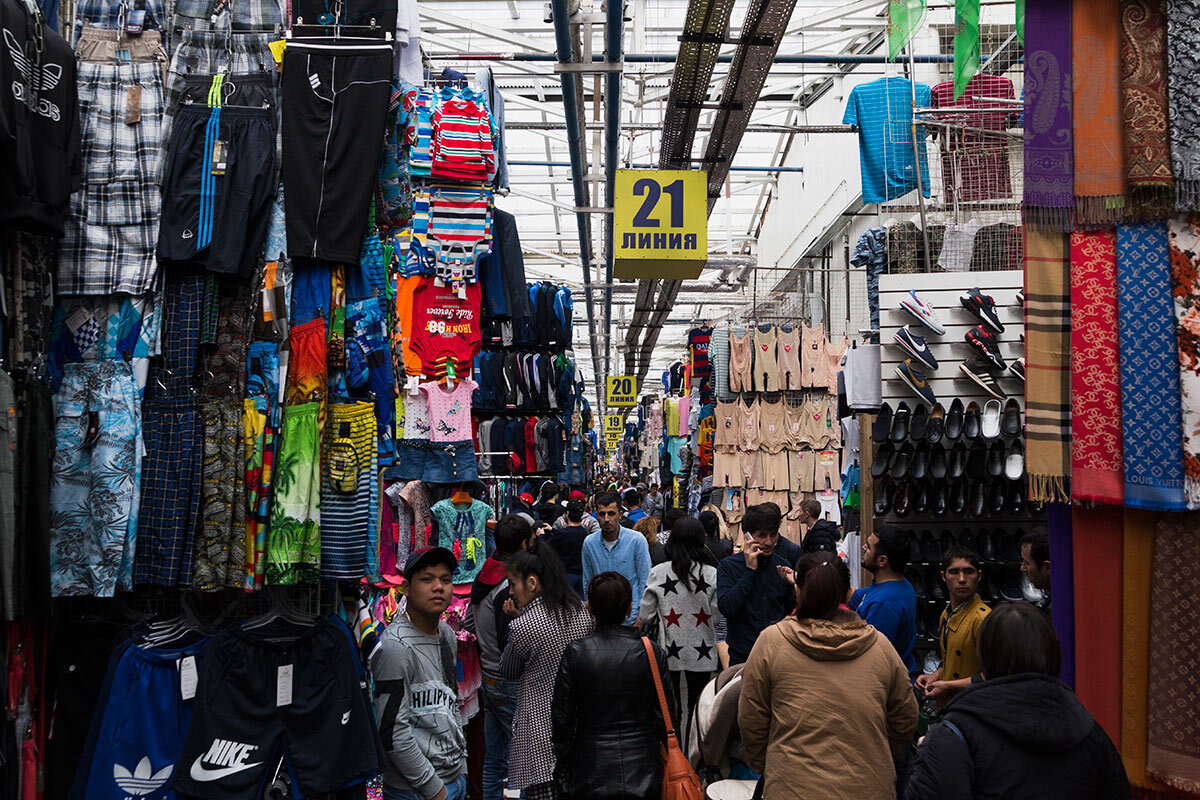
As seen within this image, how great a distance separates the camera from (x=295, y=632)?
11.6 feet

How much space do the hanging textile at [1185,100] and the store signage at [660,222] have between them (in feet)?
21.9

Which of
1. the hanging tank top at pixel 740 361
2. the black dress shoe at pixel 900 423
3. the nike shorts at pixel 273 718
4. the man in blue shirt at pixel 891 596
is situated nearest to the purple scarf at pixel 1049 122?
the man in blue shirt at pixel 891 596

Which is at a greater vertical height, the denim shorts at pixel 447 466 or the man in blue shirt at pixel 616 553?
the denim shorts at pixel 447 466

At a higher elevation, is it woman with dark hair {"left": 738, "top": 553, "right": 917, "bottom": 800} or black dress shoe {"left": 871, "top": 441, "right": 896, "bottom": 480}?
black dress shoe {"left": 871, "top": 441, "right": 896, "bottom": 480}

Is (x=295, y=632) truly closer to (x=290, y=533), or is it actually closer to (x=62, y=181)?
(x=290, y=533)

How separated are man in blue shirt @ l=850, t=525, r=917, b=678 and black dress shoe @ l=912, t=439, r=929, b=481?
6.10ft

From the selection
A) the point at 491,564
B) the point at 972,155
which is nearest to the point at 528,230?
the point at 972,155

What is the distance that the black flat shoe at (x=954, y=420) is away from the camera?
6451 millimetres

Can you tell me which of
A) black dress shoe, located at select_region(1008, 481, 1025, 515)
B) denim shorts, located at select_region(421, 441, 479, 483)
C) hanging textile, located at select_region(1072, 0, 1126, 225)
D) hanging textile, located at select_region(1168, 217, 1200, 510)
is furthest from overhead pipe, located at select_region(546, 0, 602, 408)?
hanging textile, located at select_region(1168, 217, 1200, 510)

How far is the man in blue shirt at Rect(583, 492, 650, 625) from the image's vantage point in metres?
6.70

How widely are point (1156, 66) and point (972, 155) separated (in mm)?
4931

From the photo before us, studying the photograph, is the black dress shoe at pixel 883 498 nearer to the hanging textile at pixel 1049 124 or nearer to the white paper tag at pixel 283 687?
the hanging textile at pixel 1049 124

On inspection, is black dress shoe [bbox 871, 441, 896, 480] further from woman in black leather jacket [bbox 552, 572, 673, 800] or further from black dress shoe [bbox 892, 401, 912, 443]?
woman in black leather jacket [bbox 552, 572, 673, 800]

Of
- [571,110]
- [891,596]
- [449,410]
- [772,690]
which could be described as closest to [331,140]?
[772,690]
